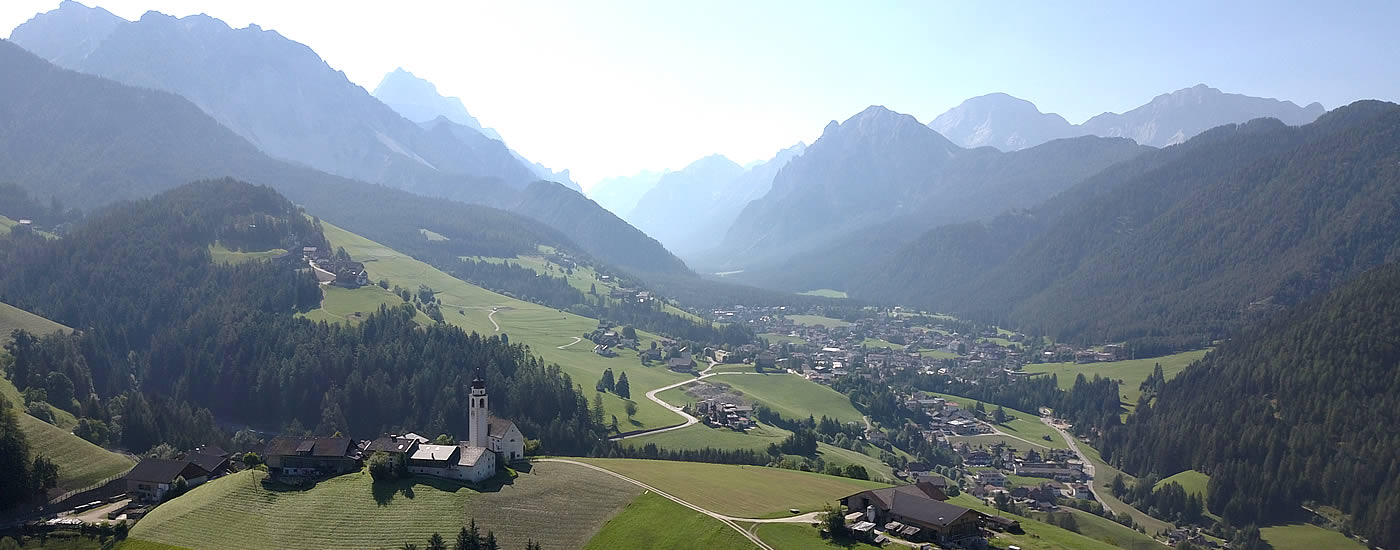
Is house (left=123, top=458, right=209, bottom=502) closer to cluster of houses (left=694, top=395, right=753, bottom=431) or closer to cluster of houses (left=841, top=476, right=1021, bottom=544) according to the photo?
cluster of houses (left=841, top=476, right=1021, bottom=544)

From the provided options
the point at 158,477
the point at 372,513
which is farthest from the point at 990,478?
the point at 158,477

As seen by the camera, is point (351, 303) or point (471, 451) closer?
point (471, 451)

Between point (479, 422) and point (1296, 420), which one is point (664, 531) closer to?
point (479, 422)

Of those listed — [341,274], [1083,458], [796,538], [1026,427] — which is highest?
[341,274]

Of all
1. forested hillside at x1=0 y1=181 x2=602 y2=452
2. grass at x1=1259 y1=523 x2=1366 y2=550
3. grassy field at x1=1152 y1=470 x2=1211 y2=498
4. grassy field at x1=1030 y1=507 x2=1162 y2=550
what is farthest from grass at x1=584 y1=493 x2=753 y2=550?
grassy field at x1=1152 y1=470 x2=1211 y2=498

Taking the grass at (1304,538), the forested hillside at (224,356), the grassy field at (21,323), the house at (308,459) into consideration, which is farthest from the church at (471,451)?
the grass at (1304,538)

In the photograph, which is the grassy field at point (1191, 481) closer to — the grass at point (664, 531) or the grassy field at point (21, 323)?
the grass at point (664, 531)

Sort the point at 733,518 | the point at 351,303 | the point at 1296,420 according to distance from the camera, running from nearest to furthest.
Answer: the point at 733,518, the point at 1296,420, the point at 351,303
